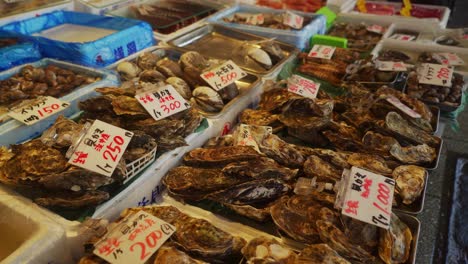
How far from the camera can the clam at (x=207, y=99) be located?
237 cm

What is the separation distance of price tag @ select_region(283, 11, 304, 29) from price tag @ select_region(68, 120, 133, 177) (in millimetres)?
2517

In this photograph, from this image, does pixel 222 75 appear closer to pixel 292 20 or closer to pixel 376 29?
pixel 292 20

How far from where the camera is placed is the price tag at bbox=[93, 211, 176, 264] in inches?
51.5

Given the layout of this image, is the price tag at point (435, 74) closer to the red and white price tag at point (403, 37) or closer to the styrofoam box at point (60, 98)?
the red and white price tag at point (403, 37)

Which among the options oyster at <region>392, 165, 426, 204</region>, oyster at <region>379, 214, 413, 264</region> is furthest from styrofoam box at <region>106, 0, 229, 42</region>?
oyster at <region>379, 214, 413, 264</region>

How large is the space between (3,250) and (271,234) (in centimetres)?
110

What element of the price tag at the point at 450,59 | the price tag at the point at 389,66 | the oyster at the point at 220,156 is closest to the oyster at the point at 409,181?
the oyster at the point at 220,156

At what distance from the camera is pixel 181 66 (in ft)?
9.04

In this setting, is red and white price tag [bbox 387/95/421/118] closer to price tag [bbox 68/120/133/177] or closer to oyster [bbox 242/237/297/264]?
oyster [bbox 242/237/297/264]

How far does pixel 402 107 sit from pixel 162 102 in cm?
147

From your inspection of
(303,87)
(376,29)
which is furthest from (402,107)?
(376,29)

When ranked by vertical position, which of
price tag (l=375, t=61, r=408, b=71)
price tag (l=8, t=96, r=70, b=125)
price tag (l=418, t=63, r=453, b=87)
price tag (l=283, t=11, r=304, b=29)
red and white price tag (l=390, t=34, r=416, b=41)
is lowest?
red and white price tag (l=390, t=34, r=416, b=41)

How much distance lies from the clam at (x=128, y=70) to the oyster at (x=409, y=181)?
1.90 metres

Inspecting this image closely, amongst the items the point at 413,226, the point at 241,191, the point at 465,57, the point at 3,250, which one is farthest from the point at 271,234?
the point at 465,57
